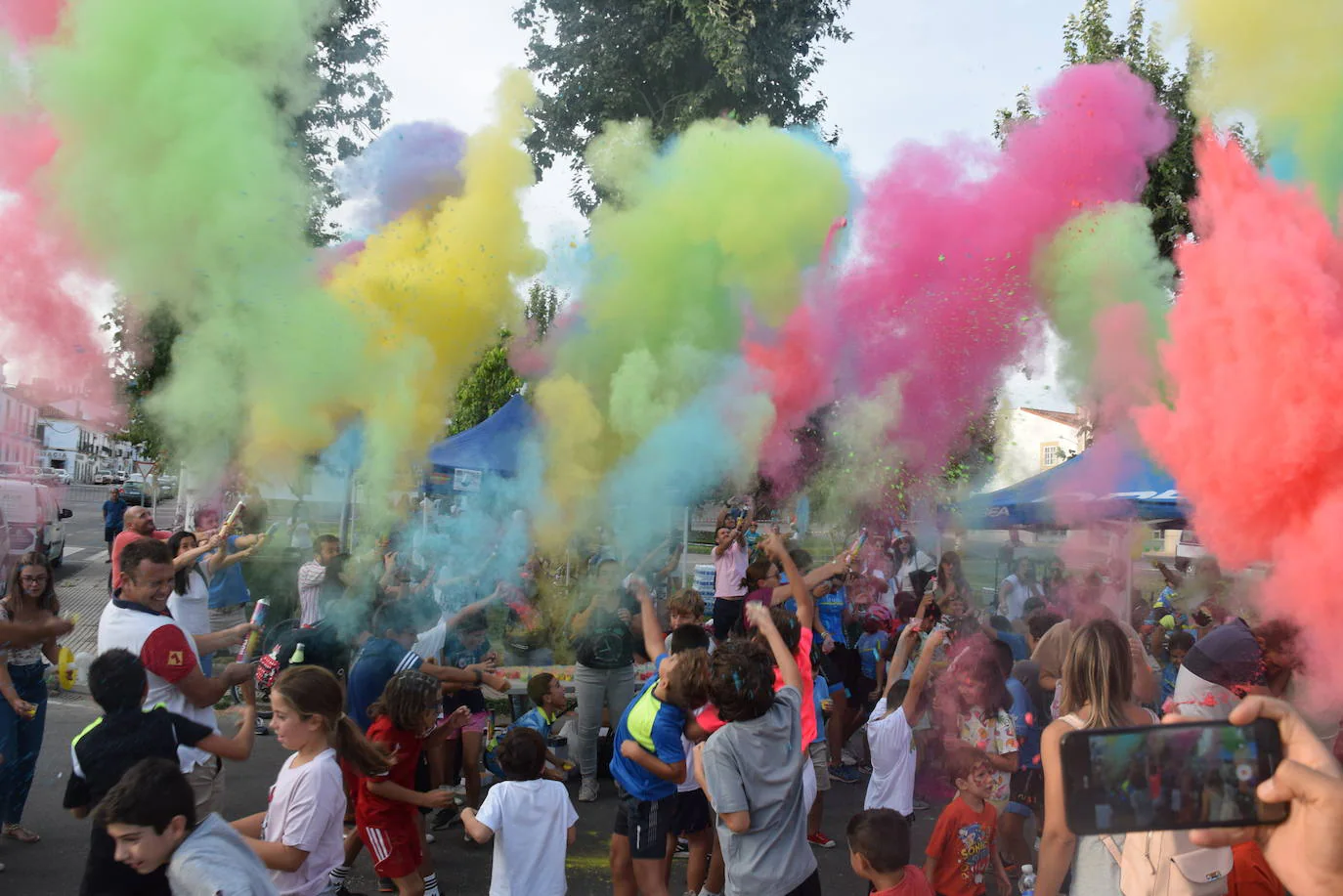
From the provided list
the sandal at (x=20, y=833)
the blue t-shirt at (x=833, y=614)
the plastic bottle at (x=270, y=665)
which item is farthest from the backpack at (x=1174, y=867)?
the sandal at (x=20, y=833)

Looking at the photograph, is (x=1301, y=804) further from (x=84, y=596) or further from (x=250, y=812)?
(x=84, y=596)

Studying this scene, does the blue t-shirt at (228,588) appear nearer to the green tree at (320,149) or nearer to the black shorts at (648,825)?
the green tree at (320,149)

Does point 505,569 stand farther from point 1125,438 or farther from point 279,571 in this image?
point 1125,438

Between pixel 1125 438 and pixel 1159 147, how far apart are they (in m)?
2.30

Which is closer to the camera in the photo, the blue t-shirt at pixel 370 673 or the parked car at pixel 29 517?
the blue t-shirt at pixel 370 673

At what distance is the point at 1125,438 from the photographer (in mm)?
7520

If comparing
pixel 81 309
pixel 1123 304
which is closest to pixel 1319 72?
pixel 1123 304

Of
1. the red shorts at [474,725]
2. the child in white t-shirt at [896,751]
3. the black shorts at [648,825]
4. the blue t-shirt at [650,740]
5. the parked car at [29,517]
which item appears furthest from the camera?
the parked car at [29,517]

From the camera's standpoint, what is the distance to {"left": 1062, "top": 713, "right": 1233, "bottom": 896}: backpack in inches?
95.7

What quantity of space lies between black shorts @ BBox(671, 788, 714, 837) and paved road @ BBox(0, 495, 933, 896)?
2.80ft

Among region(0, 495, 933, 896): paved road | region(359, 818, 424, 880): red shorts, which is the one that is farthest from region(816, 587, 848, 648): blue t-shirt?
region(359, 818, 424, 880): red shorts

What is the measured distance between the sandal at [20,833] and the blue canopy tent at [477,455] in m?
4.46

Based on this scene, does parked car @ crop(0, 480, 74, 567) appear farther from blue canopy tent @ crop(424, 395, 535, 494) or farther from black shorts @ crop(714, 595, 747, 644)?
black shorts @ crop(714, 595, 747, 644)

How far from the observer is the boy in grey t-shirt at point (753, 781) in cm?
286
